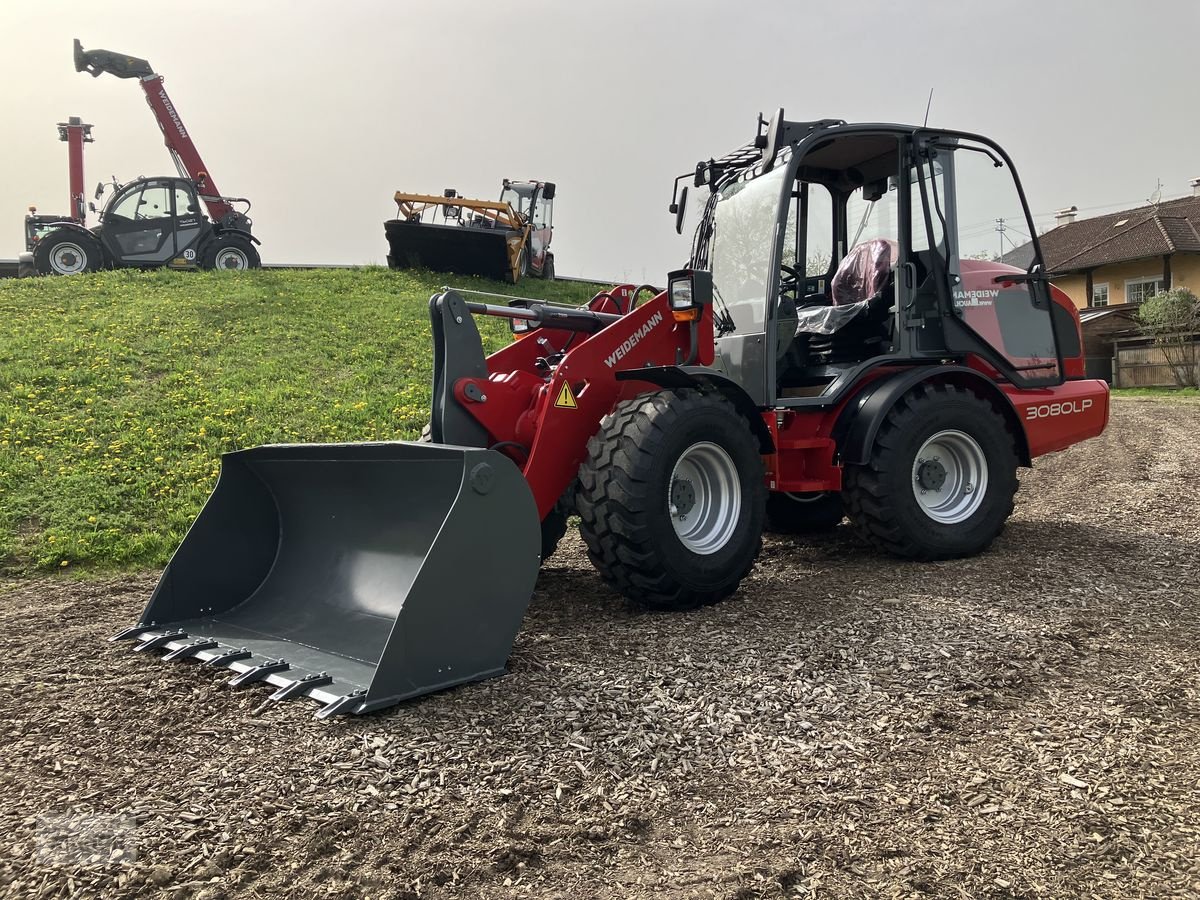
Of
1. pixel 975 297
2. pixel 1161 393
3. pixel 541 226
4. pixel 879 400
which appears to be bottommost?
pixel 879 400

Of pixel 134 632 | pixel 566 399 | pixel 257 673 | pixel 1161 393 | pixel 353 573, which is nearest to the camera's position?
pixel 257 673

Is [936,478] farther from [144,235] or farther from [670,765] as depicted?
[144,235]

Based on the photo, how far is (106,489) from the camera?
7.20 meters

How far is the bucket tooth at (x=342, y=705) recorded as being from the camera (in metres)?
2.99

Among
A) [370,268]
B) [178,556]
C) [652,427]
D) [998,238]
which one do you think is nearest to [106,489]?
[178,556]

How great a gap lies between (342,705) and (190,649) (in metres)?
1.09

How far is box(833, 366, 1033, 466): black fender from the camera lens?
508cm

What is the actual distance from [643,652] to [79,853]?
210 centimetres

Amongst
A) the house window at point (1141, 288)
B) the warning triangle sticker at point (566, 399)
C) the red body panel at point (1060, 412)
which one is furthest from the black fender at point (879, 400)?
the house window at point (1141, 288)

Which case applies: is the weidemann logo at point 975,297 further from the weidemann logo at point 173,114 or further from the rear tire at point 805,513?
the weidemann logo at point 173,114

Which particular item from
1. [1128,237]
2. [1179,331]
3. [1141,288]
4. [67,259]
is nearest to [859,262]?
[67,259]

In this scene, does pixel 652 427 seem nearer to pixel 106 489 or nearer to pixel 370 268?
pixel 106 489

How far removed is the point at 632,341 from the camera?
461 cm

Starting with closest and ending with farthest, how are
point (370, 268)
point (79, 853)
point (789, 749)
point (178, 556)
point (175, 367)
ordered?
point (79, 853)
point (789, 749)
point (178, 556)
point (175, 367)
point (370, 268)
